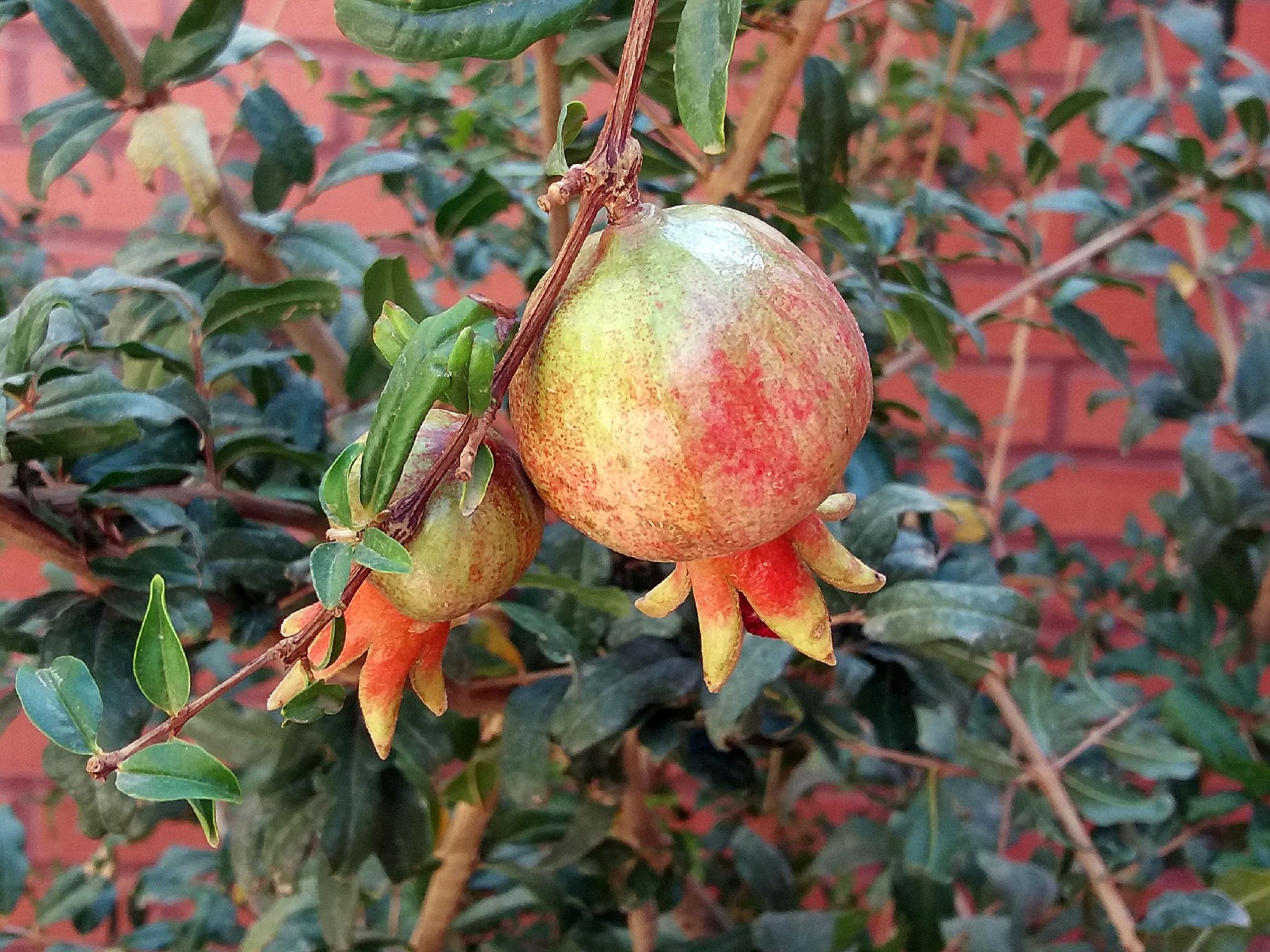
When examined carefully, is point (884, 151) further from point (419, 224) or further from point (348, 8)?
point (348, 8)

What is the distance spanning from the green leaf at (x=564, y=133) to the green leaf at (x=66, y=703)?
6.8 inches

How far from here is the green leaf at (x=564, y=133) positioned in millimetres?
205

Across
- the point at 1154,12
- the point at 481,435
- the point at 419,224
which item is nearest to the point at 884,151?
the point at 1154,12

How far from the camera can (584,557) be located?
510mm

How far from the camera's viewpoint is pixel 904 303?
451 millimetres

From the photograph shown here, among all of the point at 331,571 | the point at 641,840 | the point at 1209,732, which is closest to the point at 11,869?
the point at 641,840

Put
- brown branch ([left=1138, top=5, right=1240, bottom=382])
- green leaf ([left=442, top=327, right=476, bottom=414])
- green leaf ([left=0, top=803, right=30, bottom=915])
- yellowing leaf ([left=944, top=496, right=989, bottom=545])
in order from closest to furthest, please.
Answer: green leaf ([left=442, top=327, right=476, bottom=414]), yellowing leaf ([left=944, top=496, right=989, bottom=545]), green leaf ([left=0, top=803, right=30, bottom=915]), brown branch ([left=1138, top=5, right=1240, bottom=382])

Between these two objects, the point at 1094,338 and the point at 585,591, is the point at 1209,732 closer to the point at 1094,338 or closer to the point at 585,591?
the point at 1094,338

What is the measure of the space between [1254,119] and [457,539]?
68cm

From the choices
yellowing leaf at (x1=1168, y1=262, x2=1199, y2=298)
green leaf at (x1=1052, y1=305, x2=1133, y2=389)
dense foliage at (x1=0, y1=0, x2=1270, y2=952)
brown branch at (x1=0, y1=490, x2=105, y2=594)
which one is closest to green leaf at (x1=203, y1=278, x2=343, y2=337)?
dense foliage at (x1=0, y1=0, x2=1270, y2=952)

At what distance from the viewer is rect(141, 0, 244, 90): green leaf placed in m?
0.42

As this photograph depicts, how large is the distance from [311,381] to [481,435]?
1.13 feet

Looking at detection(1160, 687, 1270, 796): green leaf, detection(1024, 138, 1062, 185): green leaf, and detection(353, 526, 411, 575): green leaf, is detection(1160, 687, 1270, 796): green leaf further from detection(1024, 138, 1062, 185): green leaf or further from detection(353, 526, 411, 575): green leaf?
detection(353, 526, 411, 575): green leaf

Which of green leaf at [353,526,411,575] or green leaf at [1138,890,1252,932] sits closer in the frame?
green leaf at [353,526,411,575]
